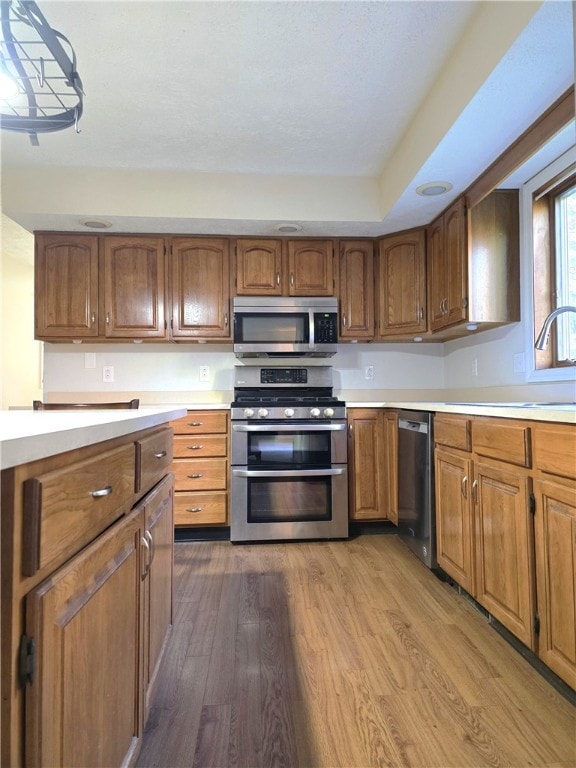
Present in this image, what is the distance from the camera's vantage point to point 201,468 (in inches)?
104

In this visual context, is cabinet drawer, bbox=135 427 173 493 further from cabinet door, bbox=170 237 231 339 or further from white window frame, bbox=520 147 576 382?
white window frame, bbox=520 147 576 382

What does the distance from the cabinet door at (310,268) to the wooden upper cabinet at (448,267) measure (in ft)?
2.31

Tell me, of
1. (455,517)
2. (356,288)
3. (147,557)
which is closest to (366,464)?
(455,517)

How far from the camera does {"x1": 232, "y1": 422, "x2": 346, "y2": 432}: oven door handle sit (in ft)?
8.55

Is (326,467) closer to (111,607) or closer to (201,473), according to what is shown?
(201,473)

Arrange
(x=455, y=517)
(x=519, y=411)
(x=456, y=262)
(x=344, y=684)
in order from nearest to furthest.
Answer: (x=344, y=684), (x=519, y=411), (x=455, y=517), (x=456, y=262)

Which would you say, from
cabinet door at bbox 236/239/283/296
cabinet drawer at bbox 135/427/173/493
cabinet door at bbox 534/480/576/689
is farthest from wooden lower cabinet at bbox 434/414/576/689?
cabinet door at bbox 236/239/283/296

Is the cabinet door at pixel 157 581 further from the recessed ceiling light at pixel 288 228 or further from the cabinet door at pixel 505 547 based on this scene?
the recessed ceiling light at pixel 288 228

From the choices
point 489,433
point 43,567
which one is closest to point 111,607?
point 43,567

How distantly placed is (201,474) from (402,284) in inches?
76.0

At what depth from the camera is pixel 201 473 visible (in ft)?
8.63

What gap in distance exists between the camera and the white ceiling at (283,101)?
1481 mm

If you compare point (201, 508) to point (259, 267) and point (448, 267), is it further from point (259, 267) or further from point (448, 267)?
point (448, 267)

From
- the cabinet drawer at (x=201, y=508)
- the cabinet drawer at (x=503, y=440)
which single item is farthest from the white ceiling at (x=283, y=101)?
the cabinet drawer at (x=201, y=508)
